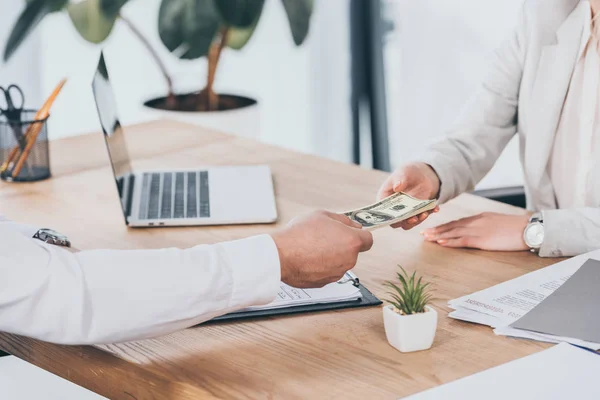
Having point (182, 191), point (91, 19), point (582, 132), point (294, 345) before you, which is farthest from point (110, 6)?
point (294, 345)

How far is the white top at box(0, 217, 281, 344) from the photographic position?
1.19 metres

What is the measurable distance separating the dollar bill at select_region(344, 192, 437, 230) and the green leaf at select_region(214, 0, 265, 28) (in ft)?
Answer: 5.88

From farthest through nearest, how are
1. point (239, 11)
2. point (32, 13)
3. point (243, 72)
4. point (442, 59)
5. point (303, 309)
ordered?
point (243, 72), point (442, 59), point (239, 11), point (32, 13), point (303, 309)

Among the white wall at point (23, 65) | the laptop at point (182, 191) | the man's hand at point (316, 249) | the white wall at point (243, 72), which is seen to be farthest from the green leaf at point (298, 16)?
the man's hand at point (316, 249)

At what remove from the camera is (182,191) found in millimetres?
2014

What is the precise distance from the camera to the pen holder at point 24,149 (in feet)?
6.96

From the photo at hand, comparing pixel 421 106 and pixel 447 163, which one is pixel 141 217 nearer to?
pixel 447 163

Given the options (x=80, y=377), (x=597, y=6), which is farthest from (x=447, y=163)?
(x=80, y=377)

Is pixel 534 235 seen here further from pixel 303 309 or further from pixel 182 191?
pixel 182 191

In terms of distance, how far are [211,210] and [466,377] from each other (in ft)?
2.79

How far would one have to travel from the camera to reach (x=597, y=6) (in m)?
2.00

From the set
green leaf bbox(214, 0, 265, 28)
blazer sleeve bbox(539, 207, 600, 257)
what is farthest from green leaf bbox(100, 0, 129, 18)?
blazer sleeve bbox(539, 207, 600, 257)

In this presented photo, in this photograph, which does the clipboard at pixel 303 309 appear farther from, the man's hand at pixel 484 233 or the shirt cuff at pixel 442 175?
the shirt cuff at pixel 442 175

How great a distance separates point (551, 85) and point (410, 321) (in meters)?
1.00
